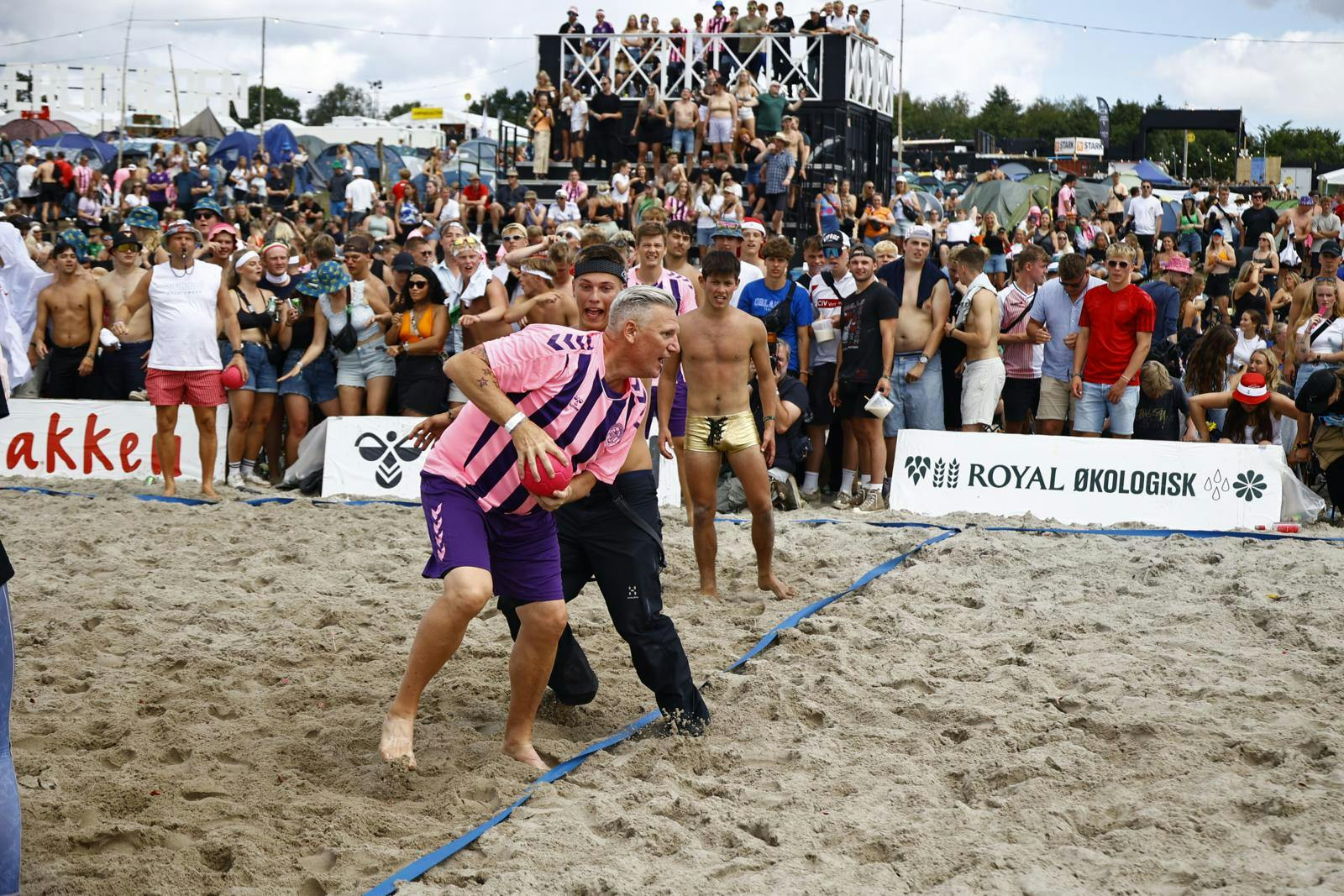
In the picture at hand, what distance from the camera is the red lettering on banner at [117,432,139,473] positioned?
35.7ft

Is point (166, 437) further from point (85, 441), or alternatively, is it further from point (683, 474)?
point (683, 474)

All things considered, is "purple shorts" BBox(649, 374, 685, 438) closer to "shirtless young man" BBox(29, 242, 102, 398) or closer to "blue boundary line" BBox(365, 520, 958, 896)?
"blue boundary line" BBox(365, 520, 958, 896)

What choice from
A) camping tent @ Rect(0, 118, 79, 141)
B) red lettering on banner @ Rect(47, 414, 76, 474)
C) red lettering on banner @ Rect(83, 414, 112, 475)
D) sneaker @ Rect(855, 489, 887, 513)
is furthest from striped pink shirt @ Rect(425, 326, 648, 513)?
camping tent @ Rect(0, 118, 79, 141)

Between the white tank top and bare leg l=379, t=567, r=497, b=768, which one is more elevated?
the white tank top

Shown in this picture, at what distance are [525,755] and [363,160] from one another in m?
22.9

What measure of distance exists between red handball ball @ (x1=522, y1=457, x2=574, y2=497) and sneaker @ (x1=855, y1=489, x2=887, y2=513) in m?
5.89

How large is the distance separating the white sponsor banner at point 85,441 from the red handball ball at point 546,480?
748 centimetres

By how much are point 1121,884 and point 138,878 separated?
267 cm

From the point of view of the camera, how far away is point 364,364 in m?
10.6

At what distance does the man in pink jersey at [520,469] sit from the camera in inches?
166

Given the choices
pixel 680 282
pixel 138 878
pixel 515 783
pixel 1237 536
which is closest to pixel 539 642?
pixel 515 783

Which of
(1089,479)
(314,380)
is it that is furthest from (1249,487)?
(314,380)

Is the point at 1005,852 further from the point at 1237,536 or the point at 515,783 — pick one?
the point at 1237,536

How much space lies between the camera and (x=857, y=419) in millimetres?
9938
